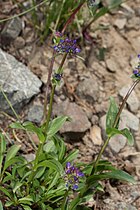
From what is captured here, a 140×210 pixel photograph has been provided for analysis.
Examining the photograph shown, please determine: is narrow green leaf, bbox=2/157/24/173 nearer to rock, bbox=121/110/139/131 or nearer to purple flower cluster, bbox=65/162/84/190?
purple flower cluster, bbox=65/162/84/190

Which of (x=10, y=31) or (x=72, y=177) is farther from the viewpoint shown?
(x=10, y=31)

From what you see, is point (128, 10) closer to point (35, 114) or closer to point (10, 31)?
point (10, 31)

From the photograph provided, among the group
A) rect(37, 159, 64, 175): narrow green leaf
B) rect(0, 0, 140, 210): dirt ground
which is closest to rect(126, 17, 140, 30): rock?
rect(0, 0, 140, 210): dirt ground

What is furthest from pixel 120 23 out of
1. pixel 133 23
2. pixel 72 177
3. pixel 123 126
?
pixel 72 177

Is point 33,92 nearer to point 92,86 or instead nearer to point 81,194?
point 92,86

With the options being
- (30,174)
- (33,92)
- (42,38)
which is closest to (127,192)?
(30,174)
